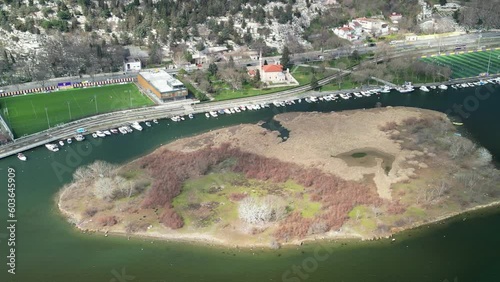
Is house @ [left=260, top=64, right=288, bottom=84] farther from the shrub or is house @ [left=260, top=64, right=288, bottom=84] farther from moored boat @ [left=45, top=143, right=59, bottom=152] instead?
the shrub

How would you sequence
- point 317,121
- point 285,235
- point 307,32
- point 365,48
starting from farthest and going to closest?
1. point 307,32
2. point 365,48
3. point 317,121
4. point 285,235

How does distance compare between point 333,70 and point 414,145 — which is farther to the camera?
point 333,70

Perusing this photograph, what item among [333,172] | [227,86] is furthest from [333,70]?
[333,172]

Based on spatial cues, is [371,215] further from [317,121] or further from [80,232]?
[80,232]

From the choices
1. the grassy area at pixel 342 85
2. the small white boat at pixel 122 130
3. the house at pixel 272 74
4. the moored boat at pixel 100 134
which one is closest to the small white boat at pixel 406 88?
the grassy area at pixel 342 85

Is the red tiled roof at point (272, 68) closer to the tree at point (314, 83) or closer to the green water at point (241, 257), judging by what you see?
the tree at point (314, 83)

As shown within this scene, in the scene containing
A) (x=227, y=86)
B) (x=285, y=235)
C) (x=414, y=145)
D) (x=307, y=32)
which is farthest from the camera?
(x=307, y=32)

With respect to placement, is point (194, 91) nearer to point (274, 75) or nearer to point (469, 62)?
point (274, 75)
